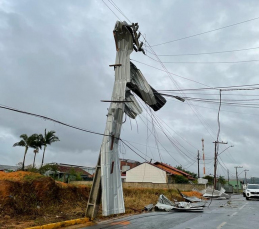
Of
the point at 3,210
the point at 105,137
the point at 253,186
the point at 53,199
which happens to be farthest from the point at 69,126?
the point at 253,186

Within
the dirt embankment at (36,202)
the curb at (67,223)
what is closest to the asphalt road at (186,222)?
the curb at (67,223)

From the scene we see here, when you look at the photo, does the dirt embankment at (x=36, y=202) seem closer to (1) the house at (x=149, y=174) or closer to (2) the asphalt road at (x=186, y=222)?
(2) the asphalt road at (x=186, y=222)

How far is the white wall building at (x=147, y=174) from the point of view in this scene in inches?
2100

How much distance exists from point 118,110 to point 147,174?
44168 millimetres

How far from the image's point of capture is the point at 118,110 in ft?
41.9

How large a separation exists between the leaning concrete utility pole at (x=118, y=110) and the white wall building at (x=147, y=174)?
40.2m

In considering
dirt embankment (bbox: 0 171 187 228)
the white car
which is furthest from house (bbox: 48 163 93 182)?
the white car

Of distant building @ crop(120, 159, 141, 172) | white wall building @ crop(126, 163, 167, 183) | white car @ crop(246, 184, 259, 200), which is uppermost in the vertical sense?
distant building @ crop(120, 159, 141, 172)

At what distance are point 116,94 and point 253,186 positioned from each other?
77.5ft

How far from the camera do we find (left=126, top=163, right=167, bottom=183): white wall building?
5334 centimetres

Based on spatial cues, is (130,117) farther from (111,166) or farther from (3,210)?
(3,210)

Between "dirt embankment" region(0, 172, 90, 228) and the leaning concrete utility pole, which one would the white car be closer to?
the leaning concrete utility pole

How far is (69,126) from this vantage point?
33.4ft

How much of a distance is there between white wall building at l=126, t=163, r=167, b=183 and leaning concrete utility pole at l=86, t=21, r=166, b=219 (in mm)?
40235
